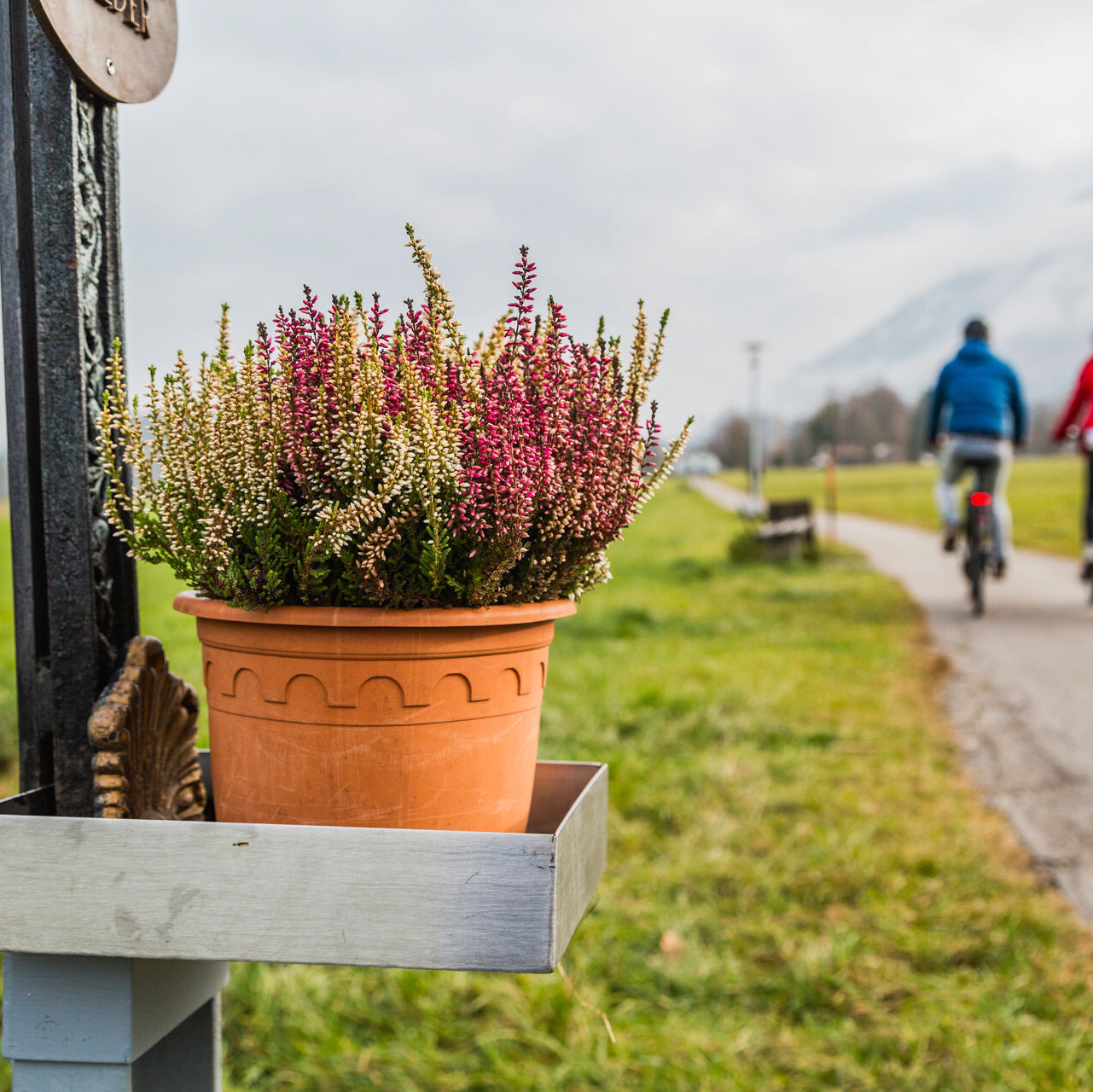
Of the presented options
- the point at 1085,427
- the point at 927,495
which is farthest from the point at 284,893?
the point at 927,495

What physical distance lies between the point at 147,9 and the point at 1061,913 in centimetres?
325

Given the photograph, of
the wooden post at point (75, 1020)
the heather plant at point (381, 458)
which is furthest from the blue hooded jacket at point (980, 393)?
the wooden post at point (75, 1020)

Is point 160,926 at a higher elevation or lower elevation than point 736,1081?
higher

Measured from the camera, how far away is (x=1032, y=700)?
5750 millimetres

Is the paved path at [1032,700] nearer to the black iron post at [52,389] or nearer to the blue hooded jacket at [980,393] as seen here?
the blue hooded jacket at [980,393]

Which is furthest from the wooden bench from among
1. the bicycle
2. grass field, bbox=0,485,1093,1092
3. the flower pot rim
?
the flower pot rim

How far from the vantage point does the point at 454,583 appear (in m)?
1.12

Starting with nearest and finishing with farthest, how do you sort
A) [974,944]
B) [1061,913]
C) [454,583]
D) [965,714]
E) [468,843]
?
[468,843]
[454,583]
[974,944]
[1061,913]
[965,714]

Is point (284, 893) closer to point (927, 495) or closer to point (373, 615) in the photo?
point (373, 615)

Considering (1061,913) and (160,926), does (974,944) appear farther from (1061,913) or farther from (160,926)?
(160,926)

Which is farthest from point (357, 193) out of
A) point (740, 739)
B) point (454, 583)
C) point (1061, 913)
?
point (740, 739)

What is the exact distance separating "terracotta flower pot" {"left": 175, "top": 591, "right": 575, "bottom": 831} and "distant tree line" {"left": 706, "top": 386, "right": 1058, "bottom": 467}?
5.32m

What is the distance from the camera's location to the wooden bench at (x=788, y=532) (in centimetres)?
1255

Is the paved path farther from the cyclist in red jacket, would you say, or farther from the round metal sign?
the round metal sign
